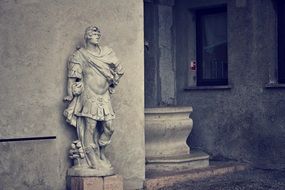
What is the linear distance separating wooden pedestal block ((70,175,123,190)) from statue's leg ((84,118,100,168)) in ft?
0.65

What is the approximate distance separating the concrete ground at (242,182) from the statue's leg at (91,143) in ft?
4.92

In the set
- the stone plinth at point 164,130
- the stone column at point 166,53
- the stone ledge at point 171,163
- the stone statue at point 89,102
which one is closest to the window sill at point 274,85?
the stone plinth at point 164,130

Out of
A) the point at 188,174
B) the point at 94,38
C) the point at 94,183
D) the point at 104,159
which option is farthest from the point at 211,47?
the point at 94,183

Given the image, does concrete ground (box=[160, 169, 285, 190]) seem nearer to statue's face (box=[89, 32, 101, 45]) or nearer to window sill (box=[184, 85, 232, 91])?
window sill (box=[184, 85, 232, 91])

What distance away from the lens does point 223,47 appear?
10734 millimetres

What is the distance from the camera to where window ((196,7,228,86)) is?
35.2ft

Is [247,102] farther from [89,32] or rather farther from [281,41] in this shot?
[89,32]

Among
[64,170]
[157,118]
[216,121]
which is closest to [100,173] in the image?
[64,170]

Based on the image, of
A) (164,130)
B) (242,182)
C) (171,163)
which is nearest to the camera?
(242,182)

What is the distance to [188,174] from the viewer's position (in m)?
8.47

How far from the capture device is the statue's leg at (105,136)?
272 inches

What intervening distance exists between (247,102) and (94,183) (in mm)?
4206

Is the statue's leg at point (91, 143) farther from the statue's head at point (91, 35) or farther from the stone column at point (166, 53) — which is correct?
the stone column at point (166, 53)

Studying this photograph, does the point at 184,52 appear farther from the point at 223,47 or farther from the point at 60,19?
the point at 60,19
